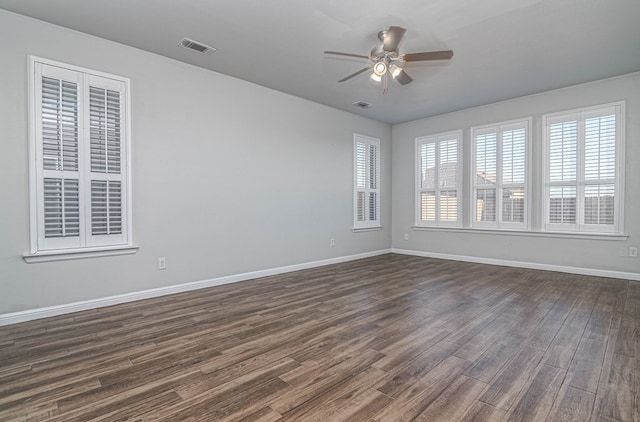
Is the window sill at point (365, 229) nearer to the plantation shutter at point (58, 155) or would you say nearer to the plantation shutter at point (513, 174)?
the plantation shutter at point (513, 174)

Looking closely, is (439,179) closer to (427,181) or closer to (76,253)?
(427,181)

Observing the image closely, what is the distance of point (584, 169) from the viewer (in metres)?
4.66

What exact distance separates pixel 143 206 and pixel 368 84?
3.47 metres

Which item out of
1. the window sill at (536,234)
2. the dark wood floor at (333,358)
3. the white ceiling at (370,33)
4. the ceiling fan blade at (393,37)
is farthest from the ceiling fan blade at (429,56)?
the window sill at (536,234)

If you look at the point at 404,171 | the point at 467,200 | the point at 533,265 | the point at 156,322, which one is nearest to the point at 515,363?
the point at 156,322

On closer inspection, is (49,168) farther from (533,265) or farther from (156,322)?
(533,265)

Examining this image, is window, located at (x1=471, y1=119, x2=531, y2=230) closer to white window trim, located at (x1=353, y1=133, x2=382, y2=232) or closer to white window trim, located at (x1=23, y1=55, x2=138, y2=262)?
white window trim, located at (x1=353, y1=133, x2=382, y2=232)

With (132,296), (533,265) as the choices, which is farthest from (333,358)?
(533,265)

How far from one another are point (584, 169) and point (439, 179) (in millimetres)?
2264

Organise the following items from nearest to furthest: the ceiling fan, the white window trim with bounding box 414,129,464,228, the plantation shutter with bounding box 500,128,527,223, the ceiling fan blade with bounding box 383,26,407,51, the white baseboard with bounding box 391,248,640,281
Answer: the ceiling fan blade with bounding box 383,26,407,51 < the ceiling fan < the white baseboard with bounding box 391,248,640,281 < the plantation shutter with bounding box 500,128,527,223 < the white window trim with bounding box 414,129,464,228

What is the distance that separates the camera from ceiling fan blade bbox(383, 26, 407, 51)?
2.69 metres

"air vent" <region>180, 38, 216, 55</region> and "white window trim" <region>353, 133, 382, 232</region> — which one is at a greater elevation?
"air vent" <region>180, 38, 216, 55</region>

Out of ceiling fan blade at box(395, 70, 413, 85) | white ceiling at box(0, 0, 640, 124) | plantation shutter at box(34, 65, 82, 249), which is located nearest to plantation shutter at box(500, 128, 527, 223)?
white ceiling at box(0, 0, 640, 124)

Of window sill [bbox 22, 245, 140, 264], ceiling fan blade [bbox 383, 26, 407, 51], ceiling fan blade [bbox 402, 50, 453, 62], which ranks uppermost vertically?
ceiling fan blade [bbox 383, 26, 407, 51]
